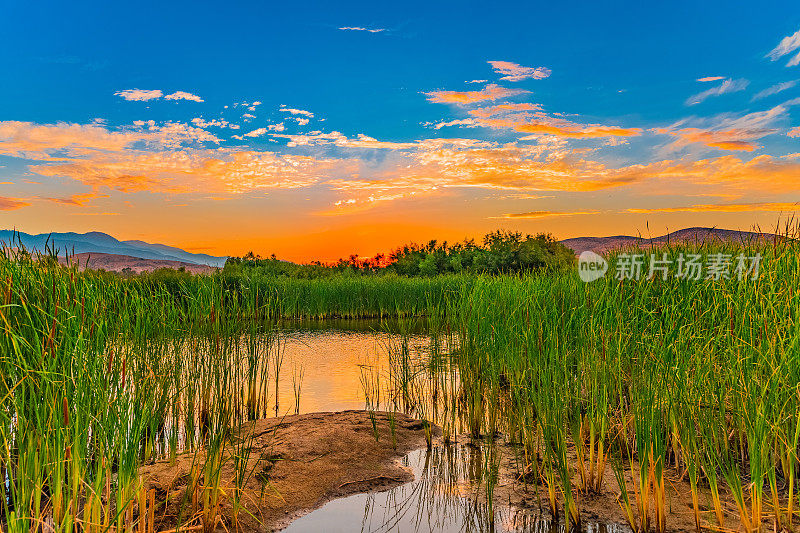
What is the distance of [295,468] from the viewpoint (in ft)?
16.6

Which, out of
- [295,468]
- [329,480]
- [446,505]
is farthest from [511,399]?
[295,468]

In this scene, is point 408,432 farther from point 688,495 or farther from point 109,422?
point 109,422

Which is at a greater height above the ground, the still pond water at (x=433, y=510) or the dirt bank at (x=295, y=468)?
the dirt bank at (x=295, y=468)

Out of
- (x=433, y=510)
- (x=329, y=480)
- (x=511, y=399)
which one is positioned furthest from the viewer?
(x=511, y=399)

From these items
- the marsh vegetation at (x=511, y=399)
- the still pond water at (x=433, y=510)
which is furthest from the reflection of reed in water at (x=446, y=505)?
the marsh vegetation at (x=511, y=399)

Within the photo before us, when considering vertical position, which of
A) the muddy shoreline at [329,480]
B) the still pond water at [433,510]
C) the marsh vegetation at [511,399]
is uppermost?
the marsh vegetation at [511,399]

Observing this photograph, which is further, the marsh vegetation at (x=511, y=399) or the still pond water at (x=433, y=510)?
the still pond water at (x=433, y=510)

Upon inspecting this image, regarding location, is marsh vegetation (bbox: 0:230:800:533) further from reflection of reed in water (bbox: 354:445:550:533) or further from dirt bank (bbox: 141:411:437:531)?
reflection of reed in water (bbox: 354:445:550:533)

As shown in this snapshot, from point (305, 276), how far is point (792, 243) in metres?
28.7

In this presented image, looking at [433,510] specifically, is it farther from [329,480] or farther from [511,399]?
[511,399]

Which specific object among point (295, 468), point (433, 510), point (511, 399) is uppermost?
point (511, 399)

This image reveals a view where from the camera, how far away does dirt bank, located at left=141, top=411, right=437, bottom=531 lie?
415 cm

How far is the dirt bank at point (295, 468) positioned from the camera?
4152mm

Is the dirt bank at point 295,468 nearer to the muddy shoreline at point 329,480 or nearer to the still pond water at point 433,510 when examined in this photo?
the muddy shoreline at point 329,480
